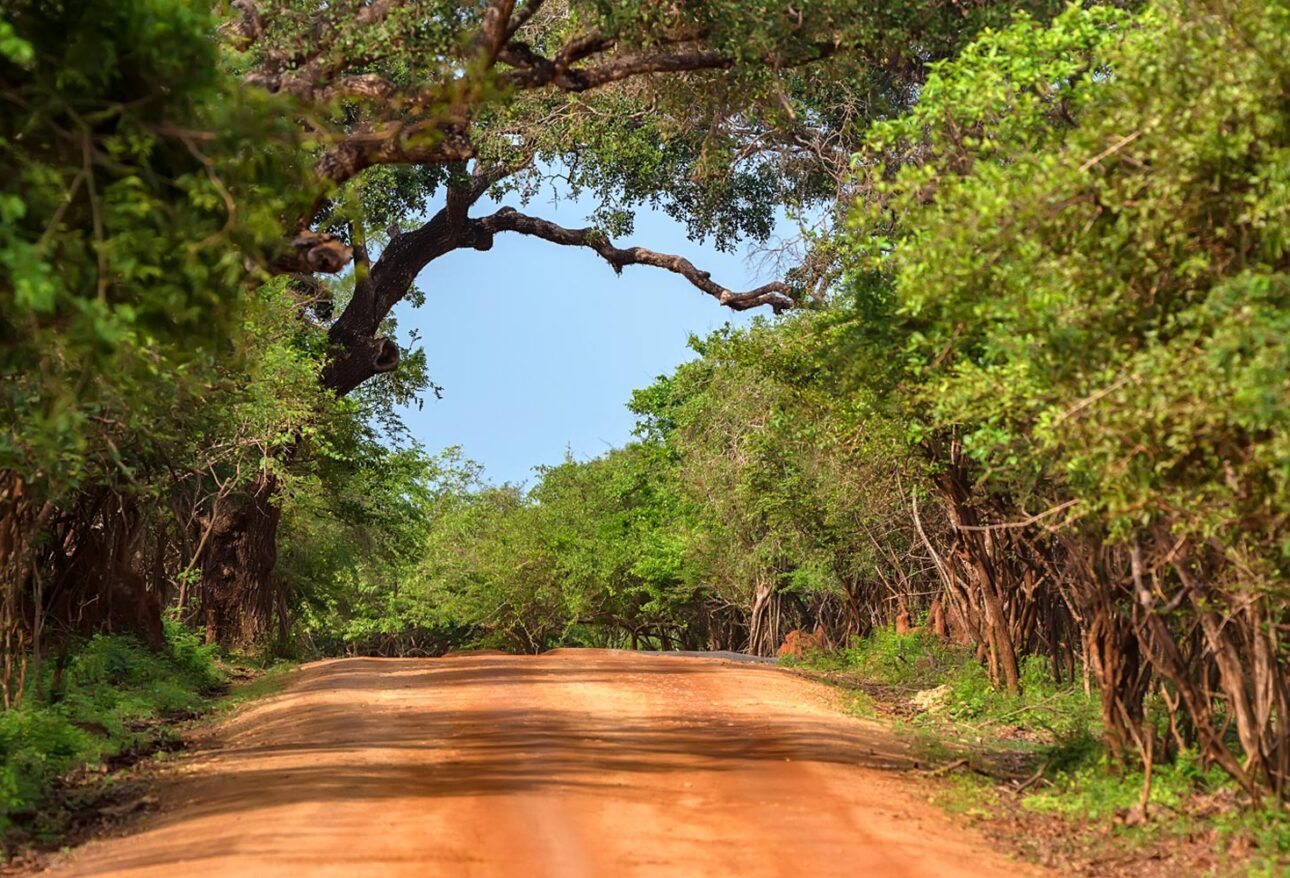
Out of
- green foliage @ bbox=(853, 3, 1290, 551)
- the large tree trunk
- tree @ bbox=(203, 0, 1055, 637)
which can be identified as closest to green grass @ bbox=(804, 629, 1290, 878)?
green foliage @ bbox=(853, 3, 1290, 551)

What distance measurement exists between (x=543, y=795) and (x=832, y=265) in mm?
11608

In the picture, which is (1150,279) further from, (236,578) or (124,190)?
(236,578)

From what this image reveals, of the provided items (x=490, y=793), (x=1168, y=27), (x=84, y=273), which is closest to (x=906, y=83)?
(x=1168, y=27)

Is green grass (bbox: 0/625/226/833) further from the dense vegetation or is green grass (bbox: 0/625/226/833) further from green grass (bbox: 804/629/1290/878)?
green grass (bbox: 804/629/1290/878)

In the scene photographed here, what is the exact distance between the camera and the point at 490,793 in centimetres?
1257

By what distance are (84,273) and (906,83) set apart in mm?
13085

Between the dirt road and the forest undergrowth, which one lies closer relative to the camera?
the dirt road

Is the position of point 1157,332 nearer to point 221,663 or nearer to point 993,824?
point 993,824

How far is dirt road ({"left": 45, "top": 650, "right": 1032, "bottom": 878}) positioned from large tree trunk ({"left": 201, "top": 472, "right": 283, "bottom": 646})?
1243 cm

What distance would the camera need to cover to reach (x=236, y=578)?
32969mm

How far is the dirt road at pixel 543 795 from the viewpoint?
1010 cm

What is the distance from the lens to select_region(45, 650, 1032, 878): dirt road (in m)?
10.1

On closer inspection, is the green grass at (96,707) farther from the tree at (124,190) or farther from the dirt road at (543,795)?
the tree at (124,190)

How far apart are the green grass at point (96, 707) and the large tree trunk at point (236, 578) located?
5022mm
